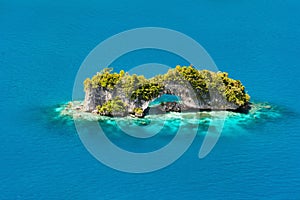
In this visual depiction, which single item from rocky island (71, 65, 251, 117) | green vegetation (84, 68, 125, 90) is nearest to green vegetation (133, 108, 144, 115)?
rocky island (71, 65, 251, 117)

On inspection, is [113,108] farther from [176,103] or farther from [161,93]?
[176,103]

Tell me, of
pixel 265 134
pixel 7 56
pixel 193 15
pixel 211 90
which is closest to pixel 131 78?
pixel 211 90

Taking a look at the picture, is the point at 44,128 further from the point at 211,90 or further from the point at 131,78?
the point at 211,90

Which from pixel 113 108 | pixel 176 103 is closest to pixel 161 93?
pixel 176 103

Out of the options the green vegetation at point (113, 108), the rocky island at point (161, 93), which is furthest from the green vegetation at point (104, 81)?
the green vegetation at point (113, 108)

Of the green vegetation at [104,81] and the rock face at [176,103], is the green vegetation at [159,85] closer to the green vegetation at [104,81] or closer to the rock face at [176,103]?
the green vegetation at [104,81]

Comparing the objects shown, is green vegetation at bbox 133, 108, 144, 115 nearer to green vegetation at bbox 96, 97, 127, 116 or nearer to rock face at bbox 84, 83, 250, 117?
rock face at bbox 84, 83, 250, 117
